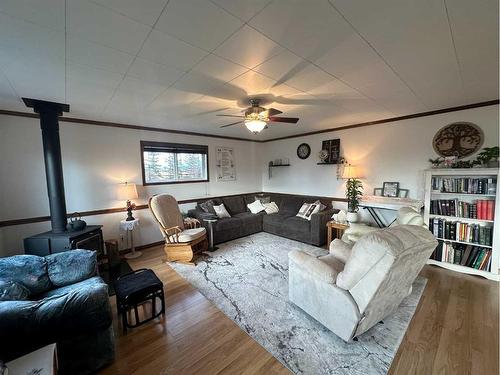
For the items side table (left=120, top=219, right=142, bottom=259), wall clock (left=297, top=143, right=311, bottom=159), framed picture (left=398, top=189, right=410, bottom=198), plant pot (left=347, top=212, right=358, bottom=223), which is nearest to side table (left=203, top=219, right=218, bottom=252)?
side table (left=120, top=219, right=142, bottom=259)

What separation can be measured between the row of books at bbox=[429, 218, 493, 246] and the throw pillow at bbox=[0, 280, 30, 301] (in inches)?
187

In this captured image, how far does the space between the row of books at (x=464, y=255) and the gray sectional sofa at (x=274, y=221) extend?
5.62ft

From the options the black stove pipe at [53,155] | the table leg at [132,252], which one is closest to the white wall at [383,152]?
the table leg at [132,252]

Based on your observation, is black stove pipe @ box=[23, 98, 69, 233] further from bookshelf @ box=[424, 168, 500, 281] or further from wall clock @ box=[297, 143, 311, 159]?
bookshelf @ box=[424, 168, 500, 281]

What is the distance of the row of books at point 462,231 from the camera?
272 centimetres

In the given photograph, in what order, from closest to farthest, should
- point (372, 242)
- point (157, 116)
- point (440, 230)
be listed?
point (372, 242)
point (440, 230)
point (157, 116)

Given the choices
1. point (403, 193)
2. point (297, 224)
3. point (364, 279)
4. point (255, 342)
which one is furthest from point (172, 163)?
point (403, 193)

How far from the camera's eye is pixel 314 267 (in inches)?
74.2

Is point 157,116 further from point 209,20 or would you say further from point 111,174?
point 209,20

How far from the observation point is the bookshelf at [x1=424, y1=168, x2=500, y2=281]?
2.68 meters

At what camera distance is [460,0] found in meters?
1.15

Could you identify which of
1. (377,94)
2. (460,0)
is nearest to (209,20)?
(460,0)

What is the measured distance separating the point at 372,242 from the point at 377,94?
6.71 ft

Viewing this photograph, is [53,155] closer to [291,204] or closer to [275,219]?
[275,219]
